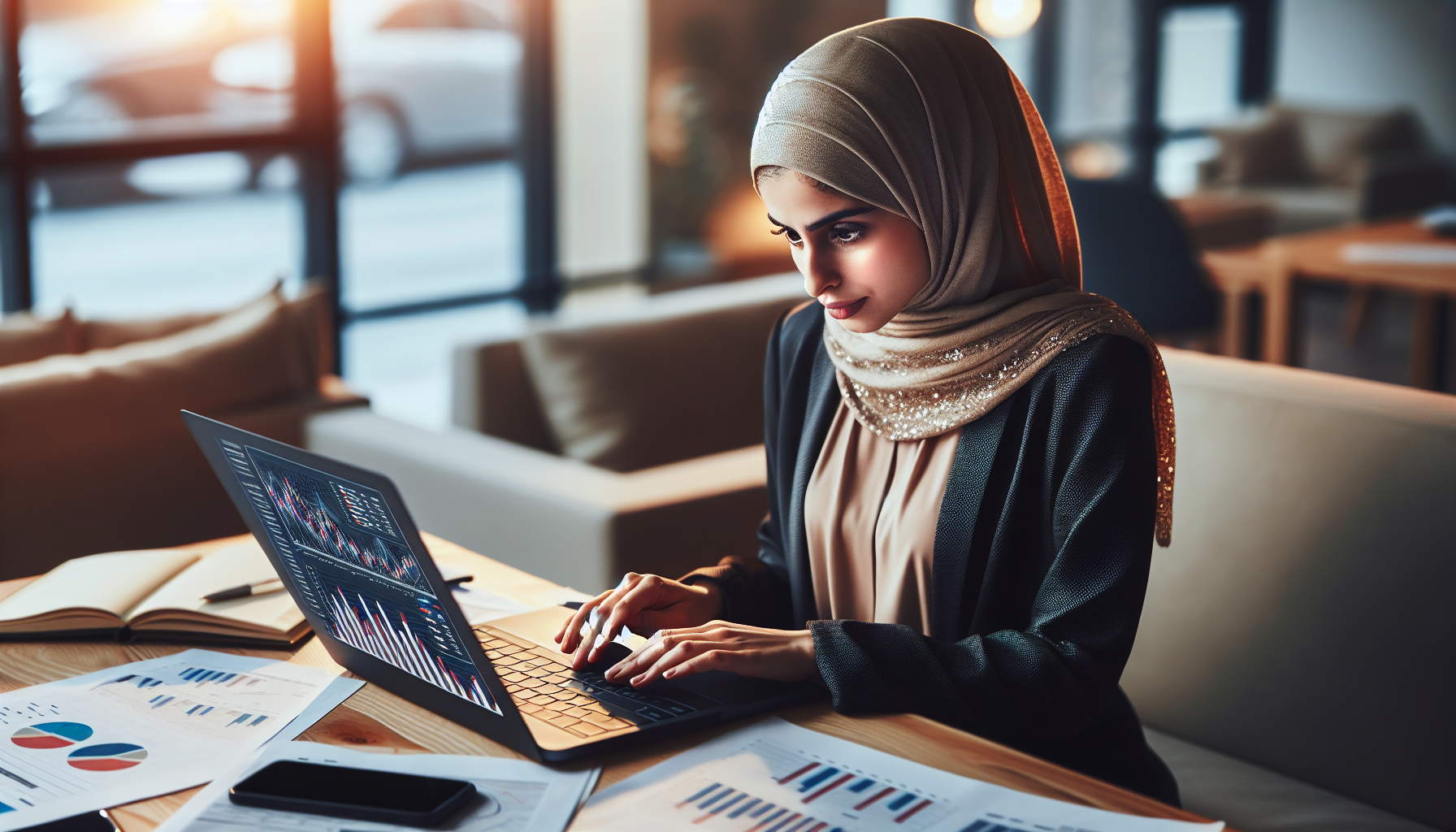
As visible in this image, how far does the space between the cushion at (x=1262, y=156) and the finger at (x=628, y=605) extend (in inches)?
278

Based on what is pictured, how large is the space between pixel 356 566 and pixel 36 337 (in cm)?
177

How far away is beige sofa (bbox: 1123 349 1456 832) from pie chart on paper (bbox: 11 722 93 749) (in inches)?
49.7

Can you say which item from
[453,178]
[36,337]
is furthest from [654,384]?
[453,178]

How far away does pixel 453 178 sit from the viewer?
4938 mm

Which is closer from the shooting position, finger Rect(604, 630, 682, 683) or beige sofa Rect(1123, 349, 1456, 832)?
finger Rect(604, 630, 682, 683)

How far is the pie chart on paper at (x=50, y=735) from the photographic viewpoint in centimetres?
107

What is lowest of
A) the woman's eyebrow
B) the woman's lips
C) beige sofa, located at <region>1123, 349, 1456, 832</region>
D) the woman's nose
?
beige sofa, located at <region>1123, 349, 1456, 832</region>

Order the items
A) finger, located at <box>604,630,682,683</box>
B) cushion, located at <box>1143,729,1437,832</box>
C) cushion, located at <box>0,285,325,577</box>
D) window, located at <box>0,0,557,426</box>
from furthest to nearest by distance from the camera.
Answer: window, located at <box>0,0,557,426</box> → cushion, located at <box>0,285,325,577</box> → cushion, located at <box>1143,729,1437,832</box> → finger, located at <box>604,630,682,683</box>

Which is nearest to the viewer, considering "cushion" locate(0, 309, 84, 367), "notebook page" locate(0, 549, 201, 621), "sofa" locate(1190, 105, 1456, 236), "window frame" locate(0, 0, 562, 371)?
"notebook page" locate(0, 549, 201, 621)

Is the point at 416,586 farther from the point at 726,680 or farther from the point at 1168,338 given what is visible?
the point at 1168,338

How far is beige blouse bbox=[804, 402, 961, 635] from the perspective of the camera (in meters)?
1.36

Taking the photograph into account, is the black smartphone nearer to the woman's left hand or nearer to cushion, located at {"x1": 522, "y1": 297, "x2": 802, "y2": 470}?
the woman's left hand

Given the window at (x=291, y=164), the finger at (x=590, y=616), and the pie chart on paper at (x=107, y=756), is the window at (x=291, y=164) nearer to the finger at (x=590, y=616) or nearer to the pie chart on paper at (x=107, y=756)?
the finger at (x=590, y=616)

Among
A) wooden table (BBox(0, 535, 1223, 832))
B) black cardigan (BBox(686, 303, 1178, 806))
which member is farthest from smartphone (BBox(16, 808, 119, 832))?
black cardigan (BBox(686, 303, 1178, 806))
